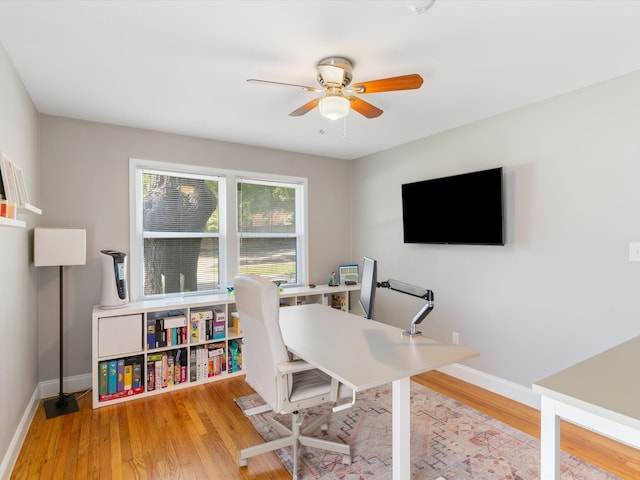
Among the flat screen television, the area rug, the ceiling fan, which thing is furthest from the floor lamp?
the flat screen television

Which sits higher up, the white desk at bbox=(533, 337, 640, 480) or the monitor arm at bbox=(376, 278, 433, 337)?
the monitor arm at bbox=(376, 278, 433, 337)

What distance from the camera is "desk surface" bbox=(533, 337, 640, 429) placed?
0.93 meters

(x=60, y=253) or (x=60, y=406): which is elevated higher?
(x=60, y=253)

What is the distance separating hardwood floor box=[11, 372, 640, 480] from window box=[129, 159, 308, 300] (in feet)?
3.57

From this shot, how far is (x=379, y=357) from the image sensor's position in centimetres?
172

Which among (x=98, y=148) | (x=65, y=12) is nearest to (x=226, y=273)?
(x=98, y=148)

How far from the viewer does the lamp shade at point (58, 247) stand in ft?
8.34

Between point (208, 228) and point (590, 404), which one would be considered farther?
point (208, 228)

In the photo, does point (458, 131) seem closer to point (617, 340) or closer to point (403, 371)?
point (617, 340)

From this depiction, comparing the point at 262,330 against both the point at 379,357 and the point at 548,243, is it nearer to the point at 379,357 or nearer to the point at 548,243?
the point at 379,357

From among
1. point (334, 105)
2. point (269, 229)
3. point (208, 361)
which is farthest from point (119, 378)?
point (334, 105)

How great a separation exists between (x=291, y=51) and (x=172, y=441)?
8.44 ft

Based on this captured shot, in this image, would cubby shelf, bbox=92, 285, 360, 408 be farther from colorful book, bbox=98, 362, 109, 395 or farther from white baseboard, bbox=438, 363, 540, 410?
white baseboard, bbox=438, 363, 540, 410

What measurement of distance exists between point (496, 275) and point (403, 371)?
186 cm
